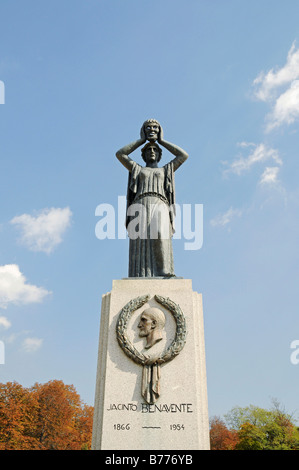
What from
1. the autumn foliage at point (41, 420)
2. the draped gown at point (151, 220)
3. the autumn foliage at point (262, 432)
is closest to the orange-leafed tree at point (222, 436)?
the autumn foliage at point (262, 432)

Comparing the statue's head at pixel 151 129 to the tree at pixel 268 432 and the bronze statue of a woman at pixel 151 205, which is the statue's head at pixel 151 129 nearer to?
the bronze statue of a woman at pixel 151 205

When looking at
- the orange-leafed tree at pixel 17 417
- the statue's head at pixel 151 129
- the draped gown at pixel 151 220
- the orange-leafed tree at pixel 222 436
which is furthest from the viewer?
the orange-leafed tree at pixel 222 436

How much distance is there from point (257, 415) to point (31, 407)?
79.5ft

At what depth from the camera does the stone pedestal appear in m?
6.30

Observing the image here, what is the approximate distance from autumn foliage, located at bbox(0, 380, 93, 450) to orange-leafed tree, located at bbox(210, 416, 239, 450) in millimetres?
16010

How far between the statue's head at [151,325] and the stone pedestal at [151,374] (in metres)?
0.09

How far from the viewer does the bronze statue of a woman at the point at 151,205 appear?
8375mm

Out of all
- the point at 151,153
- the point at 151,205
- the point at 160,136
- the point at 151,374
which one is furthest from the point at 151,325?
the point at 160,136

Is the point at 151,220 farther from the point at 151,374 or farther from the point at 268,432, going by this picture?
the point at 268,432

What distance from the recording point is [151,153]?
9734mm

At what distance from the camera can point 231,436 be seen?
44.7 m

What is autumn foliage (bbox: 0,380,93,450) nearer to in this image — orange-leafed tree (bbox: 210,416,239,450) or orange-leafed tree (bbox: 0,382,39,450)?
orange-leafed tree (bbox: 0,382,39,450)

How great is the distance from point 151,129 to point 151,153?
606mm
